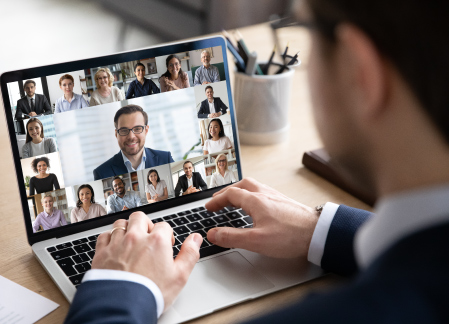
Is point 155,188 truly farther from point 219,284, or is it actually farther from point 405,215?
point 405,215

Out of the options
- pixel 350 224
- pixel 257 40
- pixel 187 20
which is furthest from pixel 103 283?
pixel 187 20

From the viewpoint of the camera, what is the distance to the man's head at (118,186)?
0.86 m

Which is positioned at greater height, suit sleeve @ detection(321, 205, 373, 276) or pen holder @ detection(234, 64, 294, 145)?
pen holder @ detection(234, 64, 294, 145)

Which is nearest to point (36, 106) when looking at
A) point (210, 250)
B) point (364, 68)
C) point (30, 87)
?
point (30, 87)

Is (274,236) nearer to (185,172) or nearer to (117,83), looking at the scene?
(185,172)

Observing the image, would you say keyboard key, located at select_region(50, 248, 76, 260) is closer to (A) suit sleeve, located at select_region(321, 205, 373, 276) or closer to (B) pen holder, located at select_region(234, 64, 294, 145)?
(A) suit sleeve, located at select_region(321, 205, 373, 276)

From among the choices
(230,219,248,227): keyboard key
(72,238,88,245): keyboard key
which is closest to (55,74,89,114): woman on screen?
(72,238,88,245): keyboard key

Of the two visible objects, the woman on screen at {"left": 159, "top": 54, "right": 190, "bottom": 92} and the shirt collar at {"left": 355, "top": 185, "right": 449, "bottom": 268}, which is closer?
the shirt collar at {"left": 355, "top": 185, "right": 449, "bottom": 268}

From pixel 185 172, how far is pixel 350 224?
31 centimetres

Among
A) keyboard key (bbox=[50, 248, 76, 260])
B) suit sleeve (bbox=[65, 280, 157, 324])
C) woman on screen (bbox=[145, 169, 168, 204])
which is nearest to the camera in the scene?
suit sleeve (bbox=[65, 280, 157, 324])

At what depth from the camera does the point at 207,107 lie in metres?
0.92

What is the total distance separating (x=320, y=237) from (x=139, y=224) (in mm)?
262

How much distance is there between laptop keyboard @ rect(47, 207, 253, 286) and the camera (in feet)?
2.49

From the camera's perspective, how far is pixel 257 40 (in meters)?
1.67
